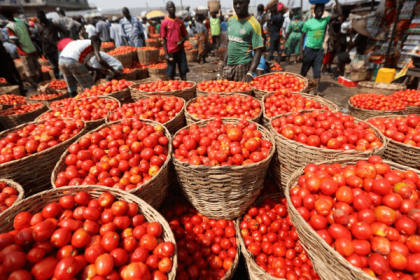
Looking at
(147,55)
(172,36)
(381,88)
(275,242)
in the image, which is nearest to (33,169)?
(275,242)

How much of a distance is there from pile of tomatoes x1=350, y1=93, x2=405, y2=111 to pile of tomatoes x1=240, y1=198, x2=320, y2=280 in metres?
3.74

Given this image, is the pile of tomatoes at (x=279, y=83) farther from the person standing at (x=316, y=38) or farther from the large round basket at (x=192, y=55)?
the large round basket at (x=192, y=55)

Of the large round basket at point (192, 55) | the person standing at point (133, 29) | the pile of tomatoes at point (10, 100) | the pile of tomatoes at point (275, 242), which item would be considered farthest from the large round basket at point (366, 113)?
the large round basket at point (192, 55)

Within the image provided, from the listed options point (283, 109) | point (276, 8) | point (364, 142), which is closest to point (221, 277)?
point (364, 142)

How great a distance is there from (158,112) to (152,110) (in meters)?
0.11

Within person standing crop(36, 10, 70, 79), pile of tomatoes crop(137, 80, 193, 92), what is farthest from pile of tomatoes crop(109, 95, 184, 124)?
person standing crop(36, 10, 70, 79)

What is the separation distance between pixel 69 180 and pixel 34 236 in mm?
822

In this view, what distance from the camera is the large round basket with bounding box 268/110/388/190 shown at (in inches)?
91.7

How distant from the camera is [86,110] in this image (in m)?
3.81

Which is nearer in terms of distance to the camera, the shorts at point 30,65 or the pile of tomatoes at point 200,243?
the pile of tomatoes at point 200,243

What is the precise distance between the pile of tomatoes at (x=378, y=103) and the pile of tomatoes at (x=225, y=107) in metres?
3.09

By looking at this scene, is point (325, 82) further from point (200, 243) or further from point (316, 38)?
point (200, 243)

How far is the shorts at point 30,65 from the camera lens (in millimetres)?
9047

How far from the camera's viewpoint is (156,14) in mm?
22469
